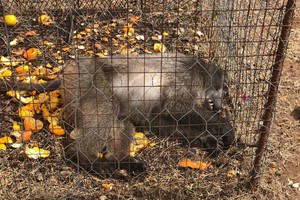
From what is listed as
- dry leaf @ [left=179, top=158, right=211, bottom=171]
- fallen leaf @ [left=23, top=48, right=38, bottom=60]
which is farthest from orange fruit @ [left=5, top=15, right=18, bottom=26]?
dry leaf @ [left=179, top=158, right=211, bottom=171]

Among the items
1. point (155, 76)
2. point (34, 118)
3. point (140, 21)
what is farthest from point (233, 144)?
point (140, 21)

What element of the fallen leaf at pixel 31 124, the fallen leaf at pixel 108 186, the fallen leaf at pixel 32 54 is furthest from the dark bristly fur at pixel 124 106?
the fallen leaf at pixel 32 54

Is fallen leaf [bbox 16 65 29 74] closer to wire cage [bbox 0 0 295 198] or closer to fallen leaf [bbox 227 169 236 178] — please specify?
wire cage [bbox 0 0 295 198]

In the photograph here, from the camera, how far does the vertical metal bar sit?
2.47 m

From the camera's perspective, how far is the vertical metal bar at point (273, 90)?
247 centimetres

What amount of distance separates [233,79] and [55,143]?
1.68m

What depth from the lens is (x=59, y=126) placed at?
3.36 metres

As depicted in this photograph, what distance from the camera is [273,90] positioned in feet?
8.72

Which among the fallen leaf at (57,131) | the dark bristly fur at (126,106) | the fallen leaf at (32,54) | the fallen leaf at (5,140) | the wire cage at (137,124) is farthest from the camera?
the fallen leaf at (32,54)

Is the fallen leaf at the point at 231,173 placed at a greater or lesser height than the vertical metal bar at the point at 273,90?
lesser

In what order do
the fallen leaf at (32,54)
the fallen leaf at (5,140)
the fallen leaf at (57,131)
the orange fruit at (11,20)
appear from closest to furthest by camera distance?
the fallen leaf at (5,140)
the fallen leaf at (57,131)
the fallen leaf at (32,54)
the orange fruit at (11,20)

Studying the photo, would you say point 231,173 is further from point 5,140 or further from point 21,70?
point 21,70

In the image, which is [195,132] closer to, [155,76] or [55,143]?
[155,76]

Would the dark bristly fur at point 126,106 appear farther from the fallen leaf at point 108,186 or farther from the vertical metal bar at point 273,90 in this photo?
the vertical metal bar at point 273,90
